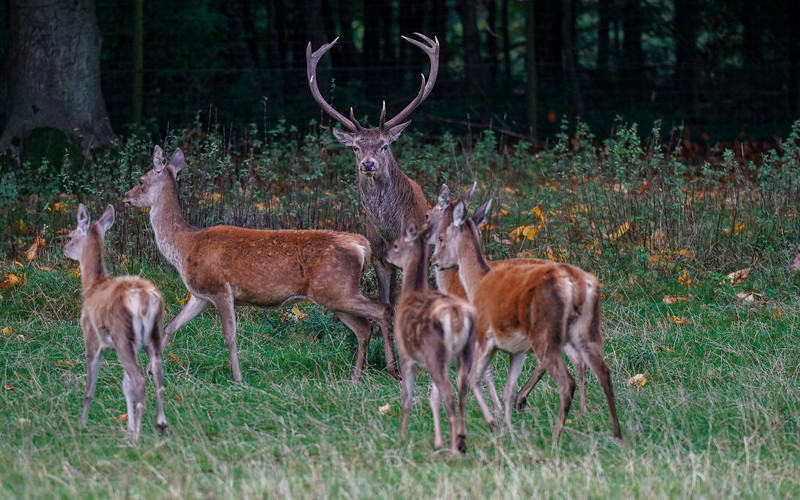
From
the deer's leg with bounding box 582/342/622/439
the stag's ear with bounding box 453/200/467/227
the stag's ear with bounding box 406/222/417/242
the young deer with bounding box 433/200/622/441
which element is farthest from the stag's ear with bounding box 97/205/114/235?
the deer's leg with bounding box 582/342/622/439

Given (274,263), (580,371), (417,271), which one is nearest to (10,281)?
(274,263)

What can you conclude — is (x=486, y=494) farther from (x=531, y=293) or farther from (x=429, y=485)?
(x=531, y=293)

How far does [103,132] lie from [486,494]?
991cm

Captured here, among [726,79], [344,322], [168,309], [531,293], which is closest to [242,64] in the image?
[726,79]

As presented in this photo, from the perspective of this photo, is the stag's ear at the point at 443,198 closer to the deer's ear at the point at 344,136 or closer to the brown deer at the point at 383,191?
the brown deer at the point at 383,191

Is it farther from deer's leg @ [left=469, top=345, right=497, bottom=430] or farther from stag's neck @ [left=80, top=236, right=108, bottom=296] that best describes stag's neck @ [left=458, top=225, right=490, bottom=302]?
stag's neck @ [left=80, top=236, right=108, bottom=296]

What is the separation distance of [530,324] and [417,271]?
621 millimetres

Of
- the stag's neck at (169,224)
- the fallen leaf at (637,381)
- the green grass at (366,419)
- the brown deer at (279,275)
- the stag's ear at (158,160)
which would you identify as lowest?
the fallen leaf at (637,381)

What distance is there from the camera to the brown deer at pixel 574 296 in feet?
18.7

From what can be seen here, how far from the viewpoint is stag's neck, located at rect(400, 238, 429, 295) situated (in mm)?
5906

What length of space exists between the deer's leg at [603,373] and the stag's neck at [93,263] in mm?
2551

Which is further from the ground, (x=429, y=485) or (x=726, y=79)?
(x=726, y=79)

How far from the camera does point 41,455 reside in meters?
5.30

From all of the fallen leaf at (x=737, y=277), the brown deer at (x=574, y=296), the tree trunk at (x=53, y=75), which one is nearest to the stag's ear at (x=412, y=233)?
the brown deer at (x=574, y=296)
